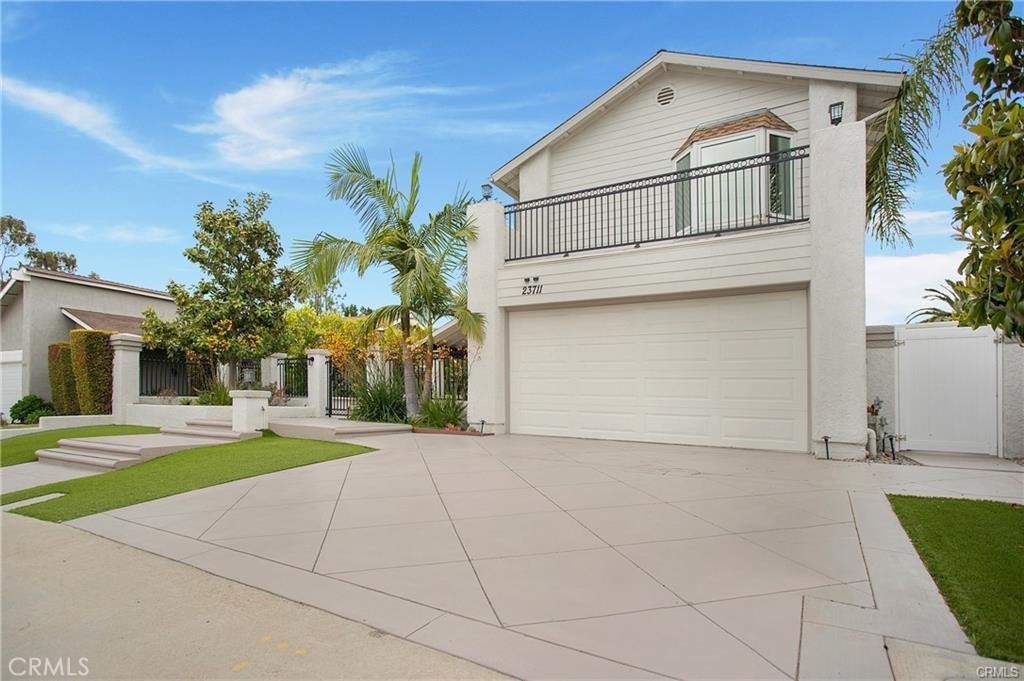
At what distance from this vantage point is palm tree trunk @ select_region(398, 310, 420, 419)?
12.3m

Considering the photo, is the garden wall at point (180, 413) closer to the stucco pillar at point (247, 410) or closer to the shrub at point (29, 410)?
the stucco pillar at point (247, 410)

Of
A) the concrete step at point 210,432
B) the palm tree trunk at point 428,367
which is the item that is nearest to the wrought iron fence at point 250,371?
the concrete step at point 210,432

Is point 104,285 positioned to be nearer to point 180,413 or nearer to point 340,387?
point 180,413

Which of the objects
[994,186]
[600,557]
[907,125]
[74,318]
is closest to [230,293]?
[74,318]

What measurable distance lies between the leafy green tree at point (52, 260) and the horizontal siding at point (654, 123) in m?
35.0

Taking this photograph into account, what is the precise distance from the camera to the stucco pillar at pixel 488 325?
11.5 meters

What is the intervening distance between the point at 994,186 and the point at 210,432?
12.9 m

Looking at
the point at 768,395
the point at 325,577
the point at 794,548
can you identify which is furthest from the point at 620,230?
the point at 325,577

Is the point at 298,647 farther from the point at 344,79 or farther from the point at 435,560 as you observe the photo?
the point at 344,79

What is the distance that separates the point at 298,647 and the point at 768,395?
330 inches

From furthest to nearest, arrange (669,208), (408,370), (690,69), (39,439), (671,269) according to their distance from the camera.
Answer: (408,370) < (39,439) < (690,69) < (669,208) < (671,269)

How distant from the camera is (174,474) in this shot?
770 centimetres

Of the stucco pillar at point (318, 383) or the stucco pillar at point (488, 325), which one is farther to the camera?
the stucco pillar at point (318, 383)

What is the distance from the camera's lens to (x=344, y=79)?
12250 millimetres
